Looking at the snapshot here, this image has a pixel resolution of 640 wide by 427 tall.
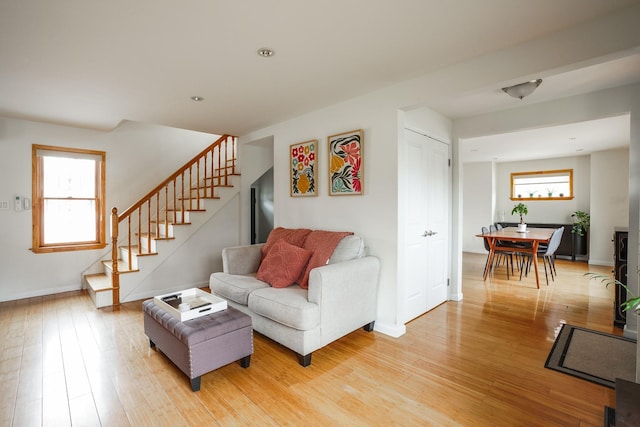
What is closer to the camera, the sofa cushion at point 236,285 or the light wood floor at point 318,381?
the light wood floor at point 318,381

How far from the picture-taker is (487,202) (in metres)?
8.05

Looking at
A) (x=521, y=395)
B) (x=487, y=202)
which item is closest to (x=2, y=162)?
(x=521, y=395)

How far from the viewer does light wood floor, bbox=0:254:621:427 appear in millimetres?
1851

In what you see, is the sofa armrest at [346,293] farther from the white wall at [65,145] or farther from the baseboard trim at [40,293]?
the baseboard trim at [40,293]

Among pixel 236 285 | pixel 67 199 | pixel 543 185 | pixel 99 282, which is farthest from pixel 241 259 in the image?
pixel 543 185

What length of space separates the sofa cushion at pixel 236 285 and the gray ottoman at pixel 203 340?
0.47m

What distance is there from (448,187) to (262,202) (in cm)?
295

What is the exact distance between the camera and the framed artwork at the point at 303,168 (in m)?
3.69

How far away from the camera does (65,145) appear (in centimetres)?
446

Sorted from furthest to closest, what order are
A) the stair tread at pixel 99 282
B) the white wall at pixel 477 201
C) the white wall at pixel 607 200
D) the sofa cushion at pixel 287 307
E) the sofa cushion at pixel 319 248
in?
the white wall at pixel 477 201
the white wall at pixel 607 200
the stair tread at pixel 99 282
the sofa cushion at pixel 319 248
the sofa cushion at pixel 287 307

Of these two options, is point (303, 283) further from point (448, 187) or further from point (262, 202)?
point (262, 202)

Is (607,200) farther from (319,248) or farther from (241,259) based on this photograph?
(241,259)

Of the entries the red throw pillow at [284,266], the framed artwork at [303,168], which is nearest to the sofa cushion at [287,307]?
the red throw pillow at [284,266]

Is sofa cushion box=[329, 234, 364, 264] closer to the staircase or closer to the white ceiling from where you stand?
the white ceiling
